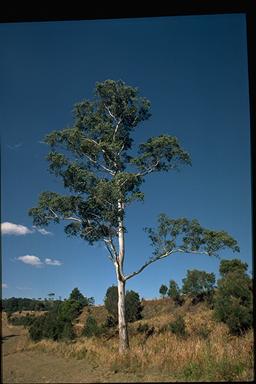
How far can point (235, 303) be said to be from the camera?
10883 mm

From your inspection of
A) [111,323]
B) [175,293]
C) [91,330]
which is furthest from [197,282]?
[91,330]

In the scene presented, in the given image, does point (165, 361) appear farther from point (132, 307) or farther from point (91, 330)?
point (132, 307)

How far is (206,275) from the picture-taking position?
27.3m

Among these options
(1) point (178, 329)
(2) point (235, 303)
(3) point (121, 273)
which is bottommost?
(1) point (178, 329)

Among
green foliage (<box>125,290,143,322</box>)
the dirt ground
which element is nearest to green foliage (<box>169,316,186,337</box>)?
the dirt ground

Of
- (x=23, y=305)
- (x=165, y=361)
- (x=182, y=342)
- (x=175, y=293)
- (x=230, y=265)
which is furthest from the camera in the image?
(x=23, y=305)

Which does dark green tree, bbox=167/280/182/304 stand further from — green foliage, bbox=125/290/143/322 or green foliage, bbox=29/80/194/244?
green foliage, bbox=29/80/194/244

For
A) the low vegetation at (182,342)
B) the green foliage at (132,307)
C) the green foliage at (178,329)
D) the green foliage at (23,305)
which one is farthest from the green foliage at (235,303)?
the green foliage at (23,305)

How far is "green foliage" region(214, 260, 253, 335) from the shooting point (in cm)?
1052

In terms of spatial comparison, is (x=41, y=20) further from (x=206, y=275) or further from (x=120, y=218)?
(x=206, y=275)

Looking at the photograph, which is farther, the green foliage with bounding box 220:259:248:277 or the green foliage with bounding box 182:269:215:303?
the green foliage with bounding box 182:269:215:303

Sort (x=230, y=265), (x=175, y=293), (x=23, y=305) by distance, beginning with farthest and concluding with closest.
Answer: (x=23, y=305), (x=175, y=293), (x=230, y=265)

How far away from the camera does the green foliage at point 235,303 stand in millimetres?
10523

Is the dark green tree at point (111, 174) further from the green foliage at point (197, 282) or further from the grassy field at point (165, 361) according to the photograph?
the green foliage at point (197, 282)
